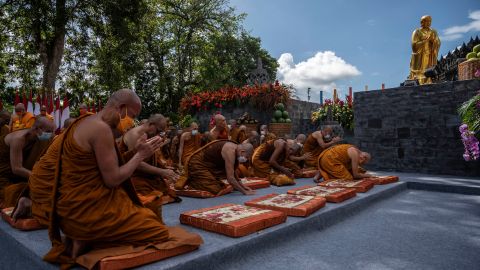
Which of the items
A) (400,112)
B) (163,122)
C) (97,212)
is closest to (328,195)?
(163,122)

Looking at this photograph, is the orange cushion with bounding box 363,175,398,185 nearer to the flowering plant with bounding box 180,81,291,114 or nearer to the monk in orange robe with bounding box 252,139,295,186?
the monk in orange robe with bounding box 252,139,295,186

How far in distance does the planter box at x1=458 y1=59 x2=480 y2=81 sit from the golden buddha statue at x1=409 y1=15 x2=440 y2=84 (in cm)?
147

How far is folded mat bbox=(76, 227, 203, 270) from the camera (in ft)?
7.08

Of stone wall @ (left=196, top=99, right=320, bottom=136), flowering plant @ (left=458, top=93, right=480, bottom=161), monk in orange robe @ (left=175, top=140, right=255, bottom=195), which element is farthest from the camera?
stone wall @ (left=196, top=99, right=320, bottom=136)

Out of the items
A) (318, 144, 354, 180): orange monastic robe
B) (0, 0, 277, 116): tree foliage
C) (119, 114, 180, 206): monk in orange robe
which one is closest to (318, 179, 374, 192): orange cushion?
(318, 144, 354, 180): orange monastic robe

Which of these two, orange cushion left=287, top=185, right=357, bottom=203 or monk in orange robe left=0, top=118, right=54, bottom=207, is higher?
monk in orange robe left=0, top=118, right=54, bottom=207

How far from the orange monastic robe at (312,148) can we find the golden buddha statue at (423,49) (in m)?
3.87

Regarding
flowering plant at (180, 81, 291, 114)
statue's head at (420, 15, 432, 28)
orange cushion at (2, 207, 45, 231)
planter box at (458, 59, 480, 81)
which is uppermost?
statue's head at (420, 15, 432, 28)

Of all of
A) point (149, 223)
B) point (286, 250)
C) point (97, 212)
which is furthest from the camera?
point (286, 250)

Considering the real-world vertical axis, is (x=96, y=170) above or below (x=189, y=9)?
below

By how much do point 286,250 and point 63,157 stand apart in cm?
202

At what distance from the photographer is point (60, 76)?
16.1 m

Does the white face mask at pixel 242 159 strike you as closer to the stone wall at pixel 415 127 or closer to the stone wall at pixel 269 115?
the stone wall at pixel 415 127

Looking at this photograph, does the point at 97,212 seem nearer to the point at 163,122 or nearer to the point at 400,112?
the point at 163,122
